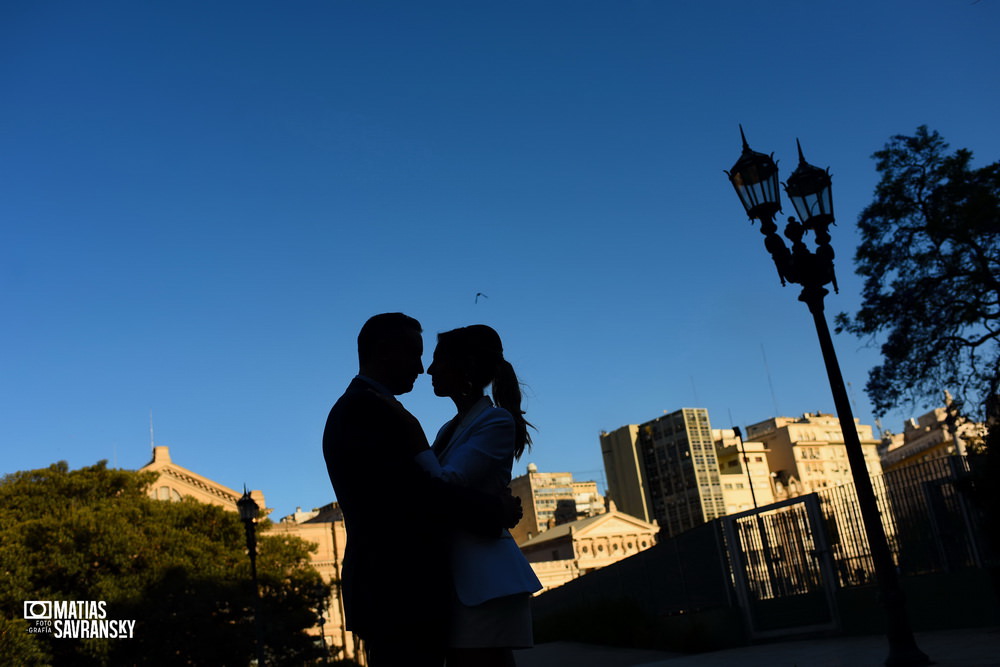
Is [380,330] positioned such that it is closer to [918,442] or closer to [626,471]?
[626,471]

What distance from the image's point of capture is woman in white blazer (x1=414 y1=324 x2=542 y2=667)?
8.05 ft

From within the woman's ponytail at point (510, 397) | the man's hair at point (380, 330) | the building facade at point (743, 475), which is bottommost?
the woman's ponytail at point (510, 397)

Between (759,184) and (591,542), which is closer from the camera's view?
(759,184)

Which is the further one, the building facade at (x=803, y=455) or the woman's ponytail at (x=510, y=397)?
the building facade at (x=803, y=455)

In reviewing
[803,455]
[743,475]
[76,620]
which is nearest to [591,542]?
[743,475]

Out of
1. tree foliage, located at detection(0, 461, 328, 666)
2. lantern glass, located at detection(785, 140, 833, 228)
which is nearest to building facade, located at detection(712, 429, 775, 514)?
tree foliage, located at detection(0, 461, 328, 666)

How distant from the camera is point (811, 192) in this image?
891cm

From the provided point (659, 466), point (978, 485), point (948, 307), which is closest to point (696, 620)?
point (978, 485)

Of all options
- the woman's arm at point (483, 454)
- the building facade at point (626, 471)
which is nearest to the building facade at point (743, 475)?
the building facade at point (626, 471)

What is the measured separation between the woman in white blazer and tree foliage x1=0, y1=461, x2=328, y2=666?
23884 mm

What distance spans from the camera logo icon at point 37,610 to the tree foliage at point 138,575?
0.21 m

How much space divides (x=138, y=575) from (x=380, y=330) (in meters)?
29.1

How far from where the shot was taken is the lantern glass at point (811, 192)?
8867mm

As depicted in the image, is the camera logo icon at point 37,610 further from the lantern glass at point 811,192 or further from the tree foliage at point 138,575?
the lantern glass at point 811,192
